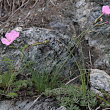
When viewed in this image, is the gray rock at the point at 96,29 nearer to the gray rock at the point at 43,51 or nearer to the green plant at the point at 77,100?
the gray rock at the point at 43,51

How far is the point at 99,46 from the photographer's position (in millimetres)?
2232

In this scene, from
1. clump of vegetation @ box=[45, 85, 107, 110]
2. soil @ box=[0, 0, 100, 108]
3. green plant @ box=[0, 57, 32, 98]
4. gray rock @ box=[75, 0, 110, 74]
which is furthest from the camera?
soil @ box=[0, 0, 100, 108]

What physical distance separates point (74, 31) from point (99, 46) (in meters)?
0.51

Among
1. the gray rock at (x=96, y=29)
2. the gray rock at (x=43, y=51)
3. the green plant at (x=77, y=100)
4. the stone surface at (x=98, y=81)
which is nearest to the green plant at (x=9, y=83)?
the gray rock at (x=43, y=51)

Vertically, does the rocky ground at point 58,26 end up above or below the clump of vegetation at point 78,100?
above

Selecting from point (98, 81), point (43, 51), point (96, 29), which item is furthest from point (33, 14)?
point (98, 81)

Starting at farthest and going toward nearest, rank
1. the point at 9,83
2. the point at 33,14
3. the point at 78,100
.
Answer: the point at 33,14 → the point at 9,83 → the point at 78,100

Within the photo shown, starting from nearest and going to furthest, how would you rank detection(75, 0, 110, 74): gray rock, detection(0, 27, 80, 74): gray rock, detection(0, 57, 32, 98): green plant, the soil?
detection(0, 57, 32, 98): green plant, detection(0, 27, 80, 74): gray rock, detection(75, 0, 110, 74): gray rock, the soil

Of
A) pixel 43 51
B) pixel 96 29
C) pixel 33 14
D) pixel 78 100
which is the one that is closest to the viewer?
pixel 78 100

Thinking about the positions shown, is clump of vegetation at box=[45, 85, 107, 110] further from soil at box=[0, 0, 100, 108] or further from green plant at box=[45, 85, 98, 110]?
soil at box=[0, 0, 100, 108]

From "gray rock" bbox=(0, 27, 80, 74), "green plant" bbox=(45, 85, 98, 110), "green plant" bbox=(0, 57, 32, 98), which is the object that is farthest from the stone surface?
"green plant" bbox=(0, 57, 32, 98)

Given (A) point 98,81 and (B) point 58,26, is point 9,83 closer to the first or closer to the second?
(A) point 98,81

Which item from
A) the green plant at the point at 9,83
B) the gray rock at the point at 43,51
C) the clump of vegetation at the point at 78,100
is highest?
the gray rock at the point at 43,51

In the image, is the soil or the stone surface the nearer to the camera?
the stone surface
